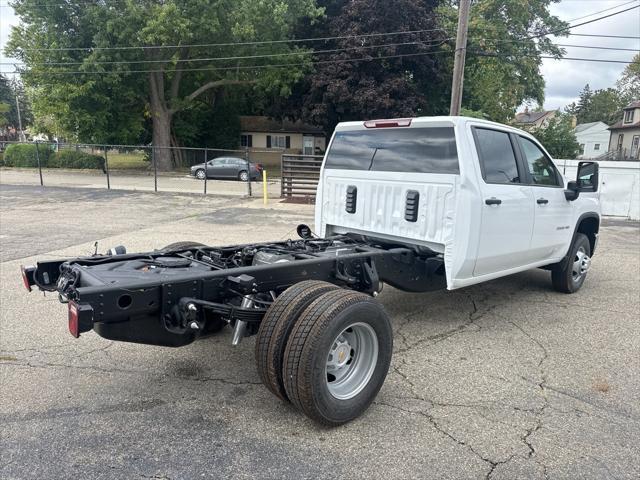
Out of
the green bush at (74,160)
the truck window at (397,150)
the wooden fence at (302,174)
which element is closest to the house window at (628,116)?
the wooden fence at (302,174)

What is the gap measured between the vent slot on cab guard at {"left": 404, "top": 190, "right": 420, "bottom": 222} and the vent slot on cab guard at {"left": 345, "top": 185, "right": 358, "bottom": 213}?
741mm

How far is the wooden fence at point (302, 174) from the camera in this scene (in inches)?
723

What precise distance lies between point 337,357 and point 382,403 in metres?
0.57

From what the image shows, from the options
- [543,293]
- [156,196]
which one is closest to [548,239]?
[543,293]

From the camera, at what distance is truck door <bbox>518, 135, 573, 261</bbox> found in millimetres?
5574

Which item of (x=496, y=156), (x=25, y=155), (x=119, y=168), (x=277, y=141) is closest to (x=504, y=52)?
(x=277, y=141)

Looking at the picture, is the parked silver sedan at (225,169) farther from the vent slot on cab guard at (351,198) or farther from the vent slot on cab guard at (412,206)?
the vent slot on cab guard at (412,206)

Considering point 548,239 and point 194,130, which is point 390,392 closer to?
point 548,239

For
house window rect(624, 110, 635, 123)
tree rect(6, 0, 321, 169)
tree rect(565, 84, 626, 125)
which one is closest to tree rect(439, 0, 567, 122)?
tree rect(6, 0, 321, 169)

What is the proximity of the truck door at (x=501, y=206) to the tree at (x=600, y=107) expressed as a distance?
9577 centimetres

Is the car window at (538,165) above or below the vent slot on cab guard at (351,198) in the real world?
above

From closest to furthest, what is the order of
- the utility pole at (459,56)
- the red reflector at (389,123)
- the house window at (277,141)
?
the red reflector at (389,123) → the utility pole at (459,56) → the house window at (277,141)

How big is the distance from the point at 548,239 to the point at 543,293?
1154mm

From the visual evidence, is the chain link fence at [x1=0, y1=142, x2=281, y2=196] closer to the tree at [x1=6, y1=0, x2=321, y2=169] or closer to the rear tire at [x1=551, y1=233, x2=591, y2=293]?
the tree at [x1=6, y1=0, x2=321, y2=169]
